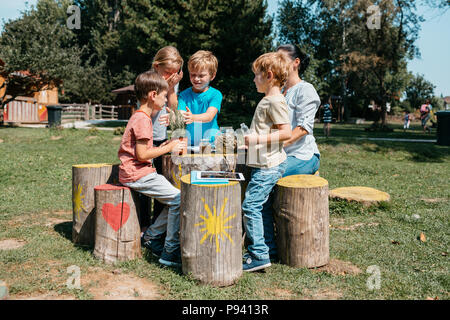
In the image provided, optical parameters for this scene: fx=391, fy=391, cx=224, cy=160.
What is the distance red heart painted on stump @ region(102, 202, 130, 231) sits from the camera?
3664 millimetres

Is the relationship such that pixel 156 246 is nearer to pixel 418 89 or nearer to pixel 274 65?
pixel 274 65

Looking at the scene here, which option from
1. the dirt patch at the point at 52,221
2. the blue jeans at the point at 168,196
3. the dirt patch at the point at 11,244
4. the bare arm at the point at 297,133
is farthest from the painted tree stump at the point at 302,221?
the dirt patch at the point at 52,221

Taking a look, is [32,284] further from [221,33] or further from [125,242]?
[221,33]

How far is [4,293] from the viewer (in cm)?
282

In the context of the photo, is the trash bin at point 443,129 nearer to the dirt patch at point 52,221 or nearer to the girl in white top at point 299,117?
the girl in white top at point 299,117

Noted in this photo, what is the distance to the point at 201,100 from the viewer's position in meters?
4.09

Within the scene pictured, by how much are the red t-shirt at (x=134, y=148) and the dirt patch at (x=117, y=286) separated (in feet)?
2.87

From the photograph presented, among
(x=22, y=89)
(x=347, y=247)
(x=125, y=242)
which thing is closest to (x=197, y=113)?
(x=125, y=242)

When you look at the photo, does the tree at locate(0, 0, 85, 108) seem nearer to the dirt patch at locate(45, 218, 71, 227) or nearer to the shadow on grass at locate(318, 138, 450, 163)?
the shadow on grass at locate(318, 138, 450, 163)

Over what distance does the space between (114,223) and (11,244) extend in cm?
136

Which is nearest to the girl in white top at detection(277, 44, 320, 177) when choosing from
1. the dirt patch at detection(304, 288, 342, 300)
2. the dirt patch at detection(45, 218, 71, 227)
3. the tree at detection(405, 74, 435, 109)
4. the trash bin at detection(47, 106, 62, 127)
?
the dirt patch at detection(304, 288, 342, 300)

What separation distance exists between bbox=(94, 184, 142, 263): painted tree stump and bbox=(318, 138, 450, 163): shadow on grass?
10761mm

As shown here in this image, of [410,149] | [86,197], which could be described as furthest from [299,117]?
[410,149]

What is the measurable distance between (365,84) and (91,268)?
136 ft
